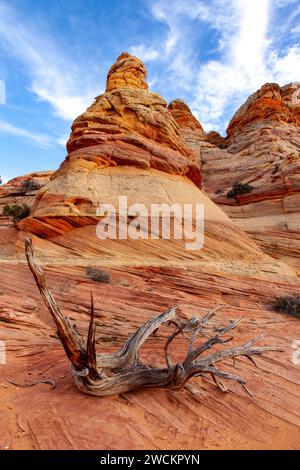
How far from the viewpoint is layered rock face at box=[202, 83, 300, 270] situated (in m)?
18.0

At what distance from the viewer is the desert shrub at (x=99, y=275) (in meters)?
11.0

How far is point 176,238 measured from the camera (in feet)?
46.6

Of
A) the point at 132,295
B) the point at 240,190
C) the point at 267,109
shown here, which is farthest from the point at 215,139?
the point at 132,295

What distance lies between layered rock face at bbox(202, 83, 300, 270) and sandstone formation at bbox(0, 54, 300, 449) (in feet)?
7.77

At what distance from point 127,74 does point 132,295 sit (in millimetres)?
21856

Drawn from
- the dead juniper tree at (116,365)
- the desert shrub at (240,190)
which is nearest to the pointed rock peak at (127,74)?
the desert shrub at (240,190)

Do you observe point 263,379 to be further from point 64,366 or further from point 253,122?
point 253,122

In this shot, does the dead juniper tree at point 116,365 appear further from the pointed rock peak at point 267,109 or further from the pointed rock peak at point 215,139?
the pointed rock peak at point 215,139

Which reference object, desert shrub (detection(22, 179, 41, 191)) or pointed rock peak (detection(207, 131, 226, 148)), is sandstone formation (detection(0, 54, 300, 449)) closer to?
desert shrub (detection(22, 179, 41, 191))

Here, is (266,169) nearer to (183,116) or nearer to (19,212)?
(19,212)

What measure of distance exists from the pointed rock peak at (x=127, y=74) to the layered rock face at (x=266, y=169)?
12.7 meters

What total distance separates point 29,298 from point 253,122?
41.9 m

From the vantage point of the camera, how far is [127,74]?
80.6 feet

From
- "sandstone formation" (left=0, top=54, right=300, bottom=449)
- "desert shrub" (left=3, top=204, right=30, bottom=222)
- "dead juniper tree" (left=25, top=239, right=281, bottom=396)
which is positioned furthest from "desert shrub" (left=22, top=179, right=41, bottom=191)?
"dead juniper tree" (left=25, top=239, right=281, bottom=396)
